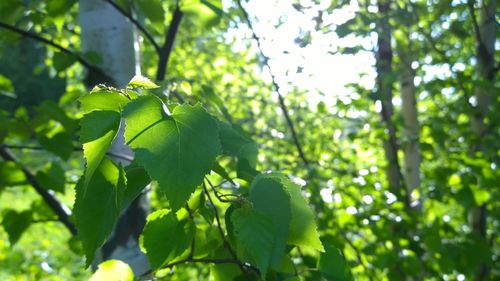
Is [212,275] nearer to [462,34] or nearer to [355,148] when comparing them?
[462,34]

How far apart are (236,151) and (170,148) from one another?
0.81ft

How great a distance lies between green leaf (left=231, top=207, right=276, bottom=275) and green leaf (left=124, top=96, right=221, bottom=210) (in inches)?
3.6

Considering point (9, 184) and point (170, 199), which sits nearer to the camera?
point (170, 199)

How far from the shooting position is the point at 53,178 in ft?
5.52

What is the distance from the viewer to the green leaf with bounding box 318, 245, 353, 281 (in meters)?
0.83

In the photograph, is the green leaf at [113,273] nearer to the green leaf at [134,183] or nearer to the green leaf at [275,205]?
Answer: the green leaf at [134,183]

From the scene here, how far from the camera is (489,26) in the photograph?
2846 millimetres

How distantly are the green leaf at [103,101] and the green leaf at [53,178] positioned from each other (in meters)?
1.04

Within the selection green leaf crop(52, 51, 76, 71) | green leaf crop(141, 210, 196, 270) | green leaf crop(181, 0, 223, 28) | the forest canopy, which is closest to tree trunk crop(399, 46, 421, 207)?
the forest canopy

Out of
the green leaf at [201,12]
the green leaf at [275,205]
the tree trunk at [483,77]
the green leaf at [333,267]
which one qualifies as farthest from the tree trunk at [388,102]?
the green leaf at [275,205]

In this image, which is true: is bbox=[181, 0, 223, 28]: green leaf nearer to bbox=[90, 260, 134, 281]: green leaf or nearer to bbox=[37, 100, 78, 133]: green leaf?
bbox=[37, 100, 78, 133]: green leaf

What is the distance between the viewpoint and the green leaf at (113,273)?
0.82 m

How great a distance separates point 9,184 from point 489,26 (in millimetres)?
2139

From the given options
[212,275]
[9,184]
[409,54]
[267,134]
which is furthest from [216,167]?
Result: [267,134]
